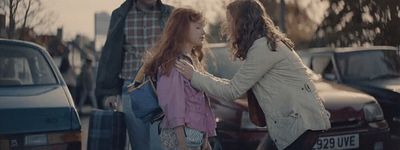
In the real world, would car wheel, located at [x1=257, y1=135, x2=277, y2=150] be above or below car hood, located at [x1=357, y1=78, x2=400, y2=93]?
above

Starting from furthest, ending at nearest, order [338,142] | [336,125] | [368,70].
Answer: [368,70] < [336,125] < [338,142]

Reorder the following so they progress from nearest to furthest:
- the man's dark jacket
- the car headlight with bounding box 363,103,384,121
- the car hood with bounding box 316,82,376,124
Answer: the man's dark jacket → the car hood with bounding box 316,82,376,124 → the car headlight with bounding box 363,103,384,121

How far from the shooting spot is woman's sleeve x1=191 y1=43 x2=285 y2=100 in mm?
3482

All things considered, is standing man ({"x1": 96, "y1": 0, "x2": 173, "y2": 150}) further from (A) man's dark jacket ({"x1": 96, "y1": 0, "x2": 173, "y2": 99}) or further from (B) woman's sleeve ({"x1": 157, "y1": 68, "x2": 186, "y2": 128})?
(B) woman's sleeve ({"x1": 157, "y1": 68, "x2": 186, "y2": 128})

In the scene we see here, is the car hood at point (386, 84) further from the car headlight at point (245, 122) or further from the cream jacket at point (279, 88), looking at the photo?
the cream jacket at point (279, 88)

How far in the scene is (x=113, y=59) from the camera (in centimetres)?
450

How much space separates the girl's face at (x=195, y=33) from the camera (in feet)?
11.7

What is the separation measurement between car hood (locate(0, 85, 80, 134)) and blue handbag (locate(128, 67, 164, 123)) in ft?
4.13

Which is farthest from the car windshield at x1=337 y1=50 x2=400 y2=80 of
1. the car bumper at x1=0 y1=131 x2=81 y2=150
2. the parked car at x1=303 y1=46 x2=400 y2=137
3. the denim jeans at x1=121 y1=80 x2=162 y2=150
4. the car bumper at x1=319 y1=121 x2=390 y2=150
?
the denim jeans at x1=121 y1=80 x2=162 y2=150

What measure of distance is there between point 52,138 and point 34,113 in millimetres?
211

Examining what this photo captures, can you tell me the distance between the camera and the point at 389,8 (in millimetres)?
10445

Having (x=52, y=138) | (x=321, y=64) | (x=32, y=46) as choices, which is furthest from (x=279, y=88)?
(x=321, y=64)

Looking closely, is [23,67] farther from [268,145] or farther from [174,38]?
[268,145]

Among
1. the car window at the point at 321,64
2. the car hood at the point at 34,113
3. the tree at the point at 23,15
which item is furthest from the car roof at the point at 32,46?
the car window at the point at 321,64
